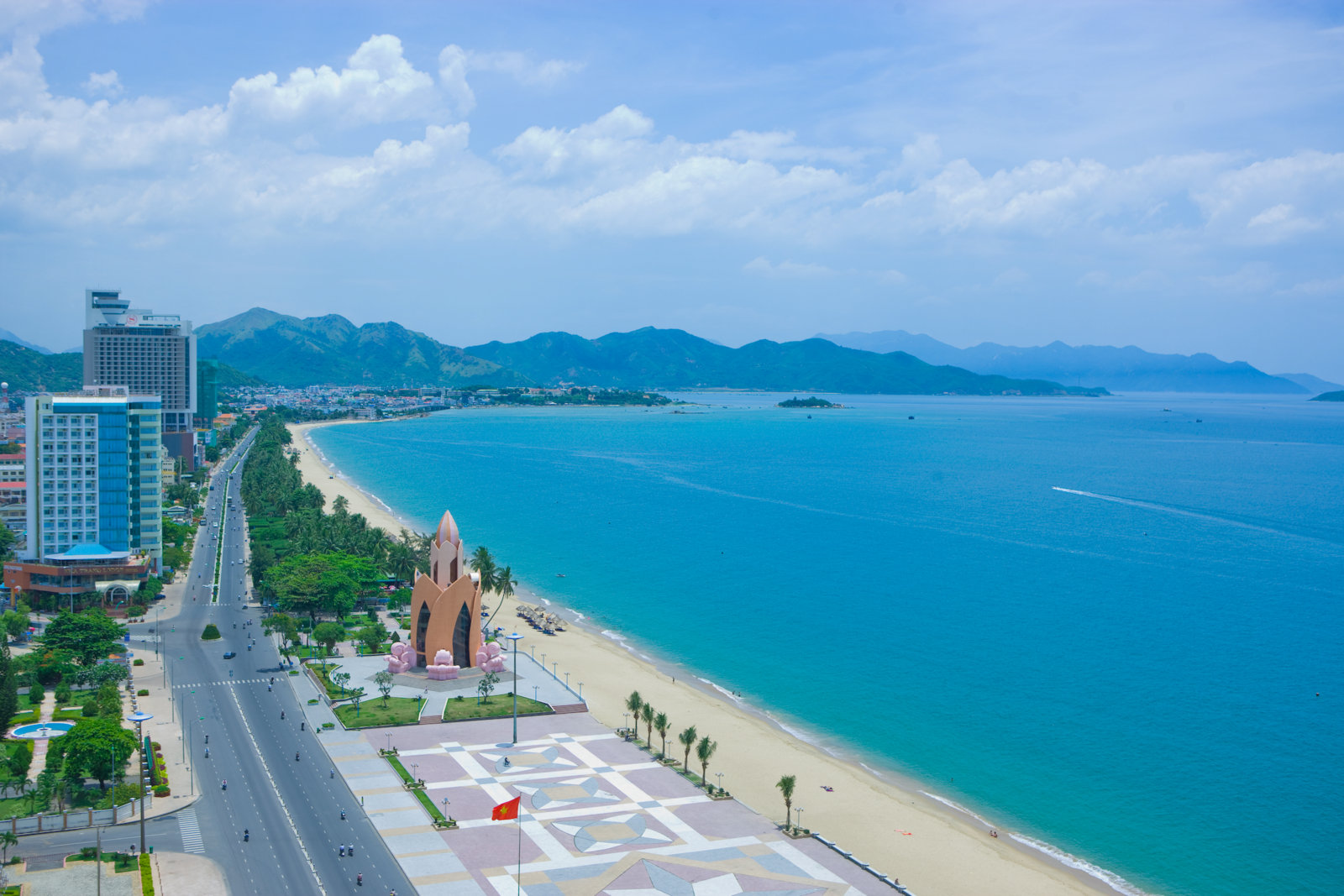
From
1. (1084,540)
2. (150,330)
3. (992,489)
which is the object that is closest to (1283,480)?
(992,489)

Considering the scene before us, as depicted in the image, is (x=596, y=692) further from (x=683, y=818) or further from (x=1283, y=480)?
(x=1283, y=480)

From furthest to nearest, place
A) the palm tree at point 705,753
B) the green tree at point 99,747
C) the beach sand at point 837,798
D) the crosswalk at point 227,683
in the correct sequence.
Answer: the crosswalk at point 227,683 < the palm tree at point 705,753 < the green tree at point 99,747 < the beach sand at point 837,798

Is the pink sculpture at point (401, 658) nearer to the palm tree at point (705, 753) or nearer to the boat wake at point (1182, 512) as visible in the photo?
the palm tree at point (705, 753)

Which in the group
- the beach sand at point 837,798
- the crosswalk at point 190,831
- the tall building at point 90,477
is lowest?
the beach sand at point 837,798

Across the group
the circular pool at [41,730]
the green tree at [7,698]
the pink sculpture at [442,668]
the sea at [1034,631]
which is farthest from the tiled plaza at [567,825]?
the green tree at [7,698]

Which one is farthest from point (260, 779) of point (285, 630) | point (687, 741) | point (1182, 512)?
point (1182, 512)

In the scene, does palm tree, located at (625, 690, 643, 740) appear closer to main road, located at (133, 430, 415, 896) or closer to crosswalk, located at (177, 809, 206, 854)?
main road, located at (133, 430, 415, 896)

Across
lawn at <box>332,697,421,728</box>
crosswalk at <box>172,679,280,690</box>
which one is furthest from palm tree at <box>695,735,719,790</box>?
crosswalk at <box>172,679,280,690</box>
